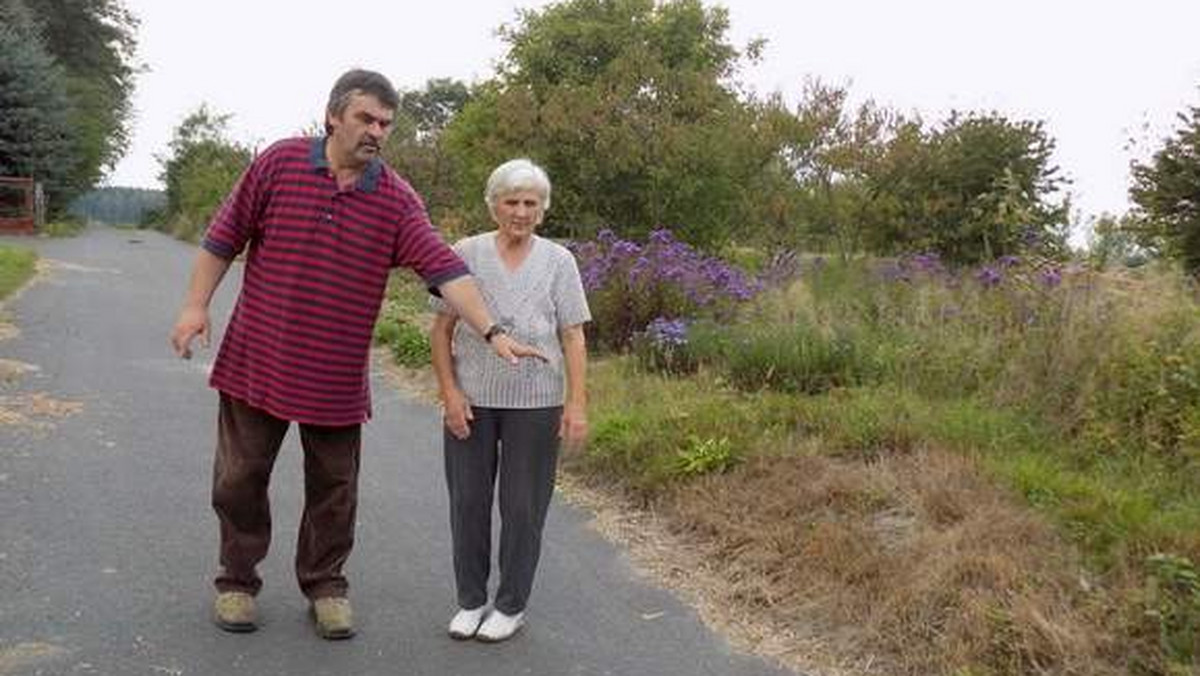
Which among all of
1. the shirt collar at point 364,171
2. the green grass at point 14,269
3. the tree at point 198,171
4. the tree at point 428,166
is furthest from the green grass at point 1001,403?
the tree at point 198,171

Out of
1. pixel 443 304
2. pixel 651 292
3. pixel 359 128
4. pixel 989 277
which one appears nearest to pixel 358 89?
pixel 359 128

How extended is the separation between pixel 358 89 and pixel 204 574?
207 centimetres

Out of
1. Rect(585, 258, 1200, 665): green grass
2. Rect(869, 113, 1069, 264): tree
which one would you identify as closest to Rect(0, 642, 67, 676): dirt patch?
Rect(585, 258, 1200, 665): green grass

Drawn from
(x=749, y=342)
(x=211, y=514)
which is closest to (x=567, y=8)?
(x=749, y=342)

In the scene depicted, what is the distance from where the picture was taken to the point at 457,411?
407cm

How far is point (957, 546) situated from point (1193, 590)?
91 cm

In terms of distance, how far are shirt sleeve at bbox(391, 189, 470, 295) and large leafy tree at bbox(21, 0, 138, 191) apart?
3783 centimetres

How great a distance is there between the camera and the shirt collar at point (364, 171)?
154 inches

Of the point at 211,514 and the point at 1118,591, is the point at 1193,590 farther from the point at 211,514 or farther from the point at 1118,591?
the point at 211,514

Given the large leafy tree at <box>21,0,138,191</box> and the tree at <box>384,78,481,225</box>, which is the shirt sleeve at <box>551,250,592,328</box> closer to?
the tree at <box>384,78,481,225</box>

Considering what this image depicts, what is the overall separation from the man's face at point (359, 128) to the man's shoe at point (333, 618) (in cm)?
154

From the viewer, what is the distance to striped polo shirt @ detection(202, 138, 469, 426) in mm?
3896

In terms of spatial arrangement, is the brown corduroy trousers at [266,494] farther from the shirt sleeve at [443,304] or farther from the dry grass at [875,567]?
the dry grass at [875,567]

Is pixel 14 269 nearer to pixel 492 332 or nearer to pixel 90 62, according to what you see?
pixel 492 332
